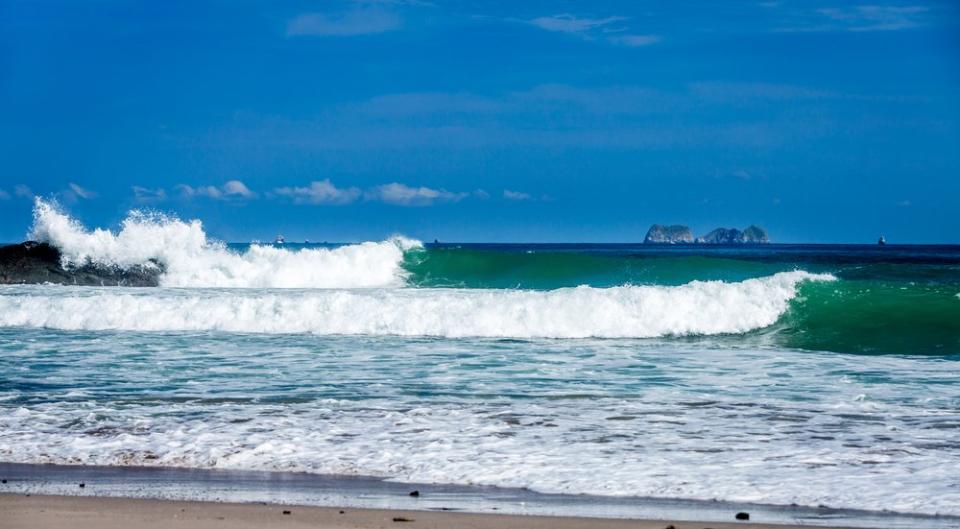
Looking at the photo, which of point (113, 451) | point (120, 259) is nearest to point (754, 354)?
point (113, 451)

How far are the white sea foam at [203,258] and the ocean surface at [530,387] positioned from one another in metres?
4.97

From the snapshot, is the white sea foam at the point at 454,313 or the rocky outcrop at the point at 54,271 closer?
the white sea foam at the point at 454,313

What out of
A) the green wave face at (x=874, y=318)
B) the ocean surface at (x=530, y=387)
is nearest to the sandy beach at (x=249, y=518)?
the ocean surface at (x=530, y=387)

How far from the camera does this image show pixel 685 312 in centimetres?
1767

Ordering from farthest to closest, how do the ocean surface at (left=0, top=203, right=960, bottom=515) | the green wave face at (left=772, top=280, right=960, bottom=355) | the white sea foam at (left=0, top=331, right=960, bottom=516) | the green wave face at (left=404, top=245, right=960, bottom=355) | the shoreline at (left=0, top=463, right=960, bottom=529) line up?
1. the green wave face at (left=404, top=245, right=960, bottom=355)
2. the green wave face at (left=772, top=280, right=960, bottom=355)
3. the ocean surface at (left=0, top=203, right=960, bottom=515)
4. the white sea foam at (left=0, top=331, right=960, bottom=516)
5. the shoreline at (left=0, top=463, right=960, bottom=529)

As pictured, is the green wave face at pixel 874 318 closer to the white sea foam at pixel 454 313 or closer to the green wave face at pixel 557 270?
the white sea foam at pixel 454 313

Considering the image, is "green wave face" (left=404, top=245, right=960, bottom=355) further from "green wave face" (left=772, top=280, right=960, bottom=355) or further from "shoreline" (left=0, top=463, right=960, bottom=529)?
"shoreline" (left=0, top=463, right=960, bottom=529)

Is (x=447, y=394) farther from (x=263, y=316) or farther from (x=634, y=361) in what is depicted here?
(x=263, y=316)

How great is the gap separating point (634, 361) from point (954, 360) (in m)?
4.64

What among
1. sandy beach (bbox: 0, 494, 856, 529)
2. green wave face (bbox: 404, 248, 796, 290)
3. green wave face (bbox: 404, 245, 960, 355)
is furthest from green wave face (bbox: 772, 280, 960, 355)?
sandy beach (bbox: 0, 494, 856, 529)

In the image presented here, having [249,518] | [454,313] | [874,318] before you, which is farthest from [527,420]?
[874,318]

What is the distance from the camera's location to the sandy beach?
4.96 metres

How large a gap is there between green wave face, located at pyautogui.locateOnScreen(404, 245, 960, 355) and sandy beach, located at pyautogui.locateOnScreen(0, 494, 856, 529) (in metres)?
11.3

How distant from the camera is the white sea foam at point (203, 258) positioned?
2769 centimetres
